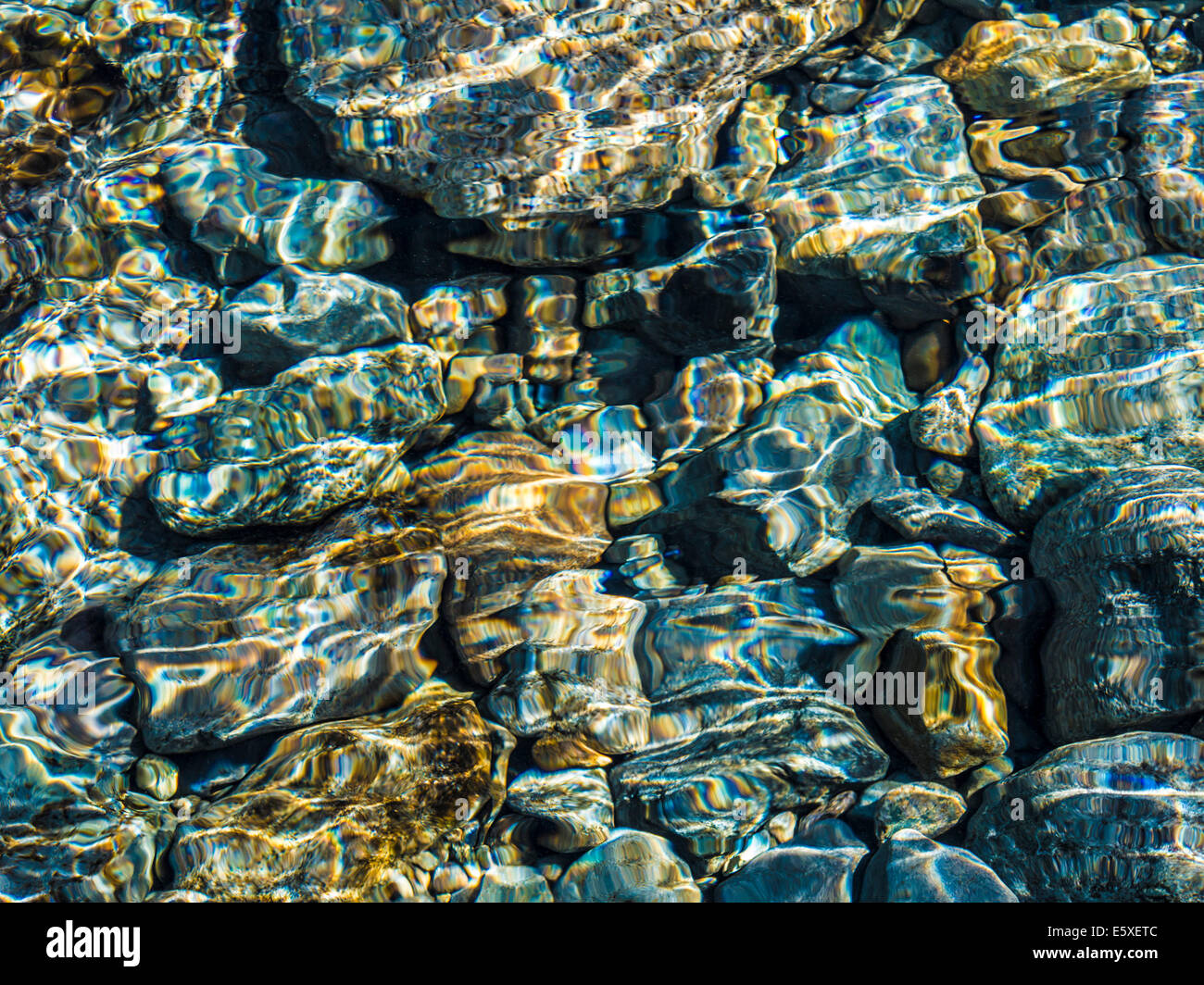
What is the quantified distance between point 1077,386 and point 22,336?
18.4 ft

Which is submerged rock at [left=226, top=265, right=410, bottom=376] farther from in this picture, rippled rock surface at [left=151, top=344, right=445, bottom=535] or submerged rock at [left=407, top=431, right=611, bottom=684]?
submerged rock at [left=407, top=431, right=611, bottom=684]

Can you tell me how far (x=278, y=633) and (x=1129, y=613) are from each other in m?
3.69

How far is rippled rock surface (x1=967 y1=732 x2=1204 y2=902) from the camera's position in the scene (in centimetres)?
296

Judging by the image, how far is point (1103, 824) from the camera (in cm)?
306

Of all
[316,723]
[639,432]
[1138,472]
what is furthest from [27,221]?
[1138,472]

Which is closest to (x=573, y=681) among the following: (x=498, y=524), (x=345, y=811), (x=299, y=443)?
(x=498, y=524)

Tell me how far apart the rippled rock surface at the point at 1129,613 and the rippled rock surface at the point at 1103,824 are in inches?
6.0

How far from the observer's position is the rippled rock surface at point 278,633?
12.2 feet

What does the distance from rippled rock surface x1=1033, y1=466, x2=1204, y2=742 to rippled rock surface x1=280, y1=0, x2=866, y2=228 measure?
290 cm

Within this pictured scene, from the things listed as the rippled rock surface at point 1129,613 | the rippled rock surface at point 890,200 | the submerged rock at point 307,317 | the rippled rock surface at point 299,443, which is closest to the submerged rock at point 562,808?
the rippled rock surface at point 299,443

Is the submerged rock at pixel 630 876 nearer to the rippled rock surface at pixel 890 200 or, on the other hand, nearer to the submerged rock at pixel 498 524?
the submerged rock at pixel 498 524
